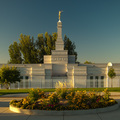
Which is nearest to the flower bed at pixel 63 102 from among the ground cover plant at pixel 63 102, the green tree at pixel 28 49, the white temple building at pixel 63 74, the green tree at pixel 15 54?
the ground cover plant at pixel 63 102

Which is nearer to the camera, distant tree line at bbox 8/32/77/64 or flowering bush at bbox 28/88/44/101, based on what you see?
flowering bush at bbox 28/88/44/101

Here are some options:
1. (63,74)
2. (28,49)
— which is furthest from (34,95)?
(28,49)

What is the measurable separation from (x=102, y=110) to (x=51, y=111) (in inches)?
131

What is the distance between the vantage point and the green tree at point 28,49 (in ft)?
198

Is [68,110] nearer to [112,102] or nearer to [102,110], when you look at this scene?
[102,110]

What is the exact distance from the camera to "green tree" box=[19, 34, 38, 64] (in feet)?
A: 198

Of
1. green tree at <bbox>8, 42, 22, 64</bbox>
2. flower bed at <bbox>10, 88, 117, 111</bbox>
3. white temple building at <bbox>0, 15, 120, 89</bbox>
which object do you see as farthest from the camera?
green tree at <bbox>8, 42, 22, 64</bbox>

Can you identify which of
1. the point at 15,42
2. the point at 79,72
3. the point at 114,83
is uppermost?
the point at 15,42

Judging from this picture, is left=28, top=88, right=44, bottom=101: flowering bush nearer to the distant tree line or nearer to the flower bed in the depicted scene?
the flower bed

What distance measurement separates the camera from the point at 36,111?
32.2 feet

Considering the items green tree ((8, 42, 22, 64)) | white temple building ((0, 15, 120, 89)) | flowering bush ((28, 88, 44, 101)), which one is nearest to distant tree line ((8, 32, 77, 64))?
green tree ((8, 42, 22, 64))

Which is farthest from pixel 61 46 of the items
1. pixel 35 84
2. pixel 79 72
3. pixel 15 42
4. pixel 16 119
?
pixel 16 119

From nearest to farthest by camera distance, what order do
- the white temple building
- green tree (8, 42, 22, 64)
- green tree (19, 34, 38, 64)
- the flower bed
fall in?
1. the flower bed
2. the white temple building
3. green tree (19, 34, 38, 64)
4. green tree (8, 42, 22, 64)

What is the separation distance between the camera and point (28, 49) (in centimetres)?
6169
